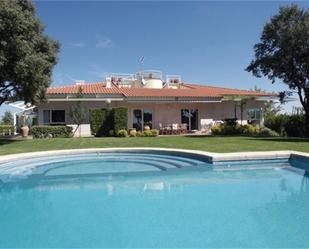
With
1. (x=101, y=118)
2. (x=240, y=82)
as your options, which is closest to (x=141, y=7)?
(x=101, y=118)

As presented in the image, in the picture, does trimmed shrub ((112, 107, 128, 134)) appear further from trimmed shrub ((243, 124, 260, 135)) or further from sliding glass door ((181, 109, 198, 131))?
trimmed shrub ((243, 124, 260, 135))

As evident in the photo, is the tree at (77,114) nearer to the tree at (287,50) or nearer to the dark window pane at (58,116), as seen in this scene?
the dark window pane at (58,116)

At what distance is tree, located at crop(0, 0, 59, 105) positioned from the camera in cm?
2077

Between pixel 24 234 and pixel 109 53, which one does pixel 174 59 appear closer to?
pixel 109 53

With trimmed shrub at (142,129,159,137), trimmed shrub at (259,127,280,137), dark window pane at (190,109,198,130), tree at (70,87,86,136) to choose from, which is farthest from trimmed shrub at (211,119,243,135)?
tree at (70,87,86,136)

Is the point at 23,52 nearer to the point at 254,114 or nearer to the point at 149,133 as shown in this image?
the point at 149,133

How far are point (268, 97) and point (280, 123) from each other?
3500 millimetres

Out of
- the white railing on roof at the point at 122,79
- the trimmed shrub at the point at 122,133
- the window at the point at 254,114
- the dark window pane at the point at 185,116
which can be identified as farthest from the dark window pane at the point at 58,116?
the window at the point at 254,114

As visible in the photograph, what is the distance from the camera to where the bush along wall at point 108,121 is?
3100 centimetres

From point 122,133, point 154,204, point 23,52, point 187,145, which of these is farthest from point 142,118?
point 154,204

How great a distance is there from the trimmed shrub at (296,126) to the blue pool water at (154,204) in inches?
706

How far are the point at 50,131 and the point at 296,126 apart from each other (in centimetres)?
2256

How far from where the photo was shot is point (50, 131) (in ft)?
98.9

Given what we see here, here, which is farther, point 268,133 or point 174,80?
point 174,80
